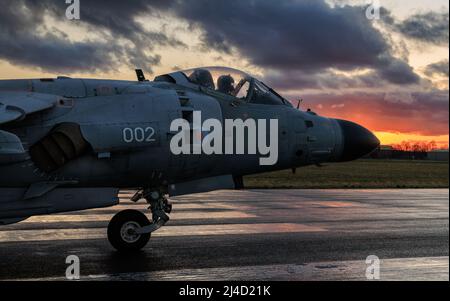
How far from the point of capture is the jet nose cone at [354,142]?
1123 centimetres

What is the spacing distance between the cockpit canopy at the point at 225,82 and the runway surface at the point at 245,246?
316 cm

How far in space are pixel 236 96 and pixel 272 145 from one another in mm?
1246

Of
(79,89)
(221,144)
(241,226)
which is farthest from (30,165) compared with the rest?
(241,226)

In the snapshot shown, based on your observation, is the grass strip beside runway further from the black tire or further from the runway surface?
the black tire

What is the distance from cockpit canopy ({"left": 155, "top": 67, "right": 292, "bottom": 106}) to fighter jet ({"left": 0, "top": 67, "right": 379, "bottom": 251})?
2 cm

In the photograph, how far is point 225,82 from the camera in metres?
10.8

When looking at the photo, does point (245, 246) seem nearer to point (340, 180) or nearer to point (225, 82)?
point (225, 82)

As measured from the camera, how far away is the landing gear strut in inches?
393

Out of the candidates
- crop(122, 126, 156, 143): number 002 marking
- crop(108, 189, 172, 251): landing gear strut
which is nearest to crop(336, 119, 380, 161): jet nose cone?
crop(108, 189, 172, 251): landing gear strut

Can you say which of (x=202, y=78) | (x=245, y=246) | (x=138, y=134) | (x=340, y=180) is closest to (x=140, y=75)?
(x=202, y=78)

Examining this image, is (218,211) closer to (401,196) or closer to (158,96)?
(158,96)
